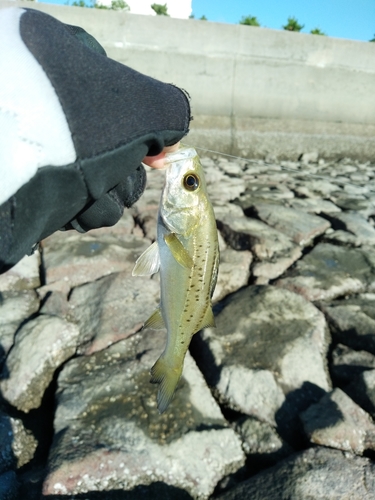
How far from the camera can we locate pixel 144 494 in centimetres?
208

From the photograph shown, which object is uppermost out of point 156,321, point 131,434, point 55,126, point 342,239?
point 55,126

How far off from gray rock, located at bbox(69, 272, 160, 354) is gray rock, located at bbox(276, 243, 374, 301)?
114 centimetres

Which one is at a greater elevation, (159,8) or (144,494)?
(159,8)

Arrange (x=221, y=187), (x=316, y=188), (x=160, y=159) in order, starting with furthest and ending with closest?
(x=316, y=188) < (x=221, y=187) < (x=160, y=159)

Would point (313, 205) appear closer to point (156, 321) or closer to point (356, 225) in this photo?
point (356, 225)

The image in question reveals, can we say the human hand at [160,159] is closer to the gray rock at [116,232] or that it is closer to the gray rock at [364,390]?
the gray rock at [364,390]

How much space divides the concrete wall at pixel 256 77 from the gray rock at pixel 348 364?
20.7ft

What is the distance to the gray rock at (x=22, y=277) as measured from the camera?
3586 millimetres

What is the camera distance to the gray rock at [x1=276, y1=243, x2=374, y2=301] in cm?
369

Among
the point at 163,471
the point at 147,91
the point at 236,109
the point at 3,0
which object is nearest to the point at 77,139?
the point at 147,91

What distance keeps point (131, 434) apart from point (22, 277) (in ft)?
6.19

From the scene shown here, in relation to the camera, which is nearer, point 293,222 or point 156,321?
point 156,321

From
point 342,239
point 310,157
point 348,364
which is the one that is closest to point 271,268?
point 342,239

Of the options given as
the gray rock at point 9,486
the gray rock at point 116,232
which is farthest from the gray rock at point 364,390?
the gray rock at point 116,232
